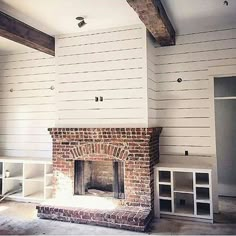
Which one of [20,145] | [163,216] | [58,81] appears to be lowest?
[163,216]

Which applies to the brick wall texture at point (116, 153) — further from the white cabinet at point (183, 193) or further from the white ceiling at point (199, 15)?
the white ceiling at point (199, 15)

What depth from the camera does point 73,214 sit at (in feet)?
12.7

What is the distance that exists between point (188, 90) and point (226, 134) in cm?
153

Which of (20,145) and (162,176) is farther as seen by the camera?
(20,145)

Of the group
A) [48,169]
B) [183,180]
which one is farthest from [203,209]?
[48,169]

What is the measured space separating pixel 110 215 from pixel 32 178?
6.80ft

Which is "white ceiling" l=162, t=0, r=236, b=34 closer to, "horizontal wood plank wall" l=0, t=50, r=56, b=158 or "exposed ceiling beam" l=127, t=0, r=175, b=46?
"exposed ceiling beam" l=127, t=0, r=175, b=46

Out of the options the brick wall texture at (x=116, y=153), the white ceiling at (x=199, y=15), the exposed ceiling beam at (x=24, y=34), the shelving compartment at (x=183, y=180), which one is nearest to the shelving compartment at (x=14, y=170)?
the brick wall texture at (x=116, y=153)

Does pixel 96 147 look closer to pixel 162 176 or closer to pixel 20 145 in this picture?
pixel 162 176

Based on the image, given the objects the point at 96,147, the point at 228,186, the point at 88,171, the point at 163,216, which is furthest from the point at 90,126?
the point at 228,186

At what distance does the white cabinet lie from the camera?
3914 millimetres

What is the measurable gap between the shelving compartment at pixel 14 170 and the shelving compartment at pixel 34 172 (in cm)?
17

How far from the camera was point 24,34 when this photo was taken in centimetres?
→ 409

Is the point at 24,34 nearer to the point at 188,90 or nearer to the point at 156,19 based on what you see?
the point at 156,19
